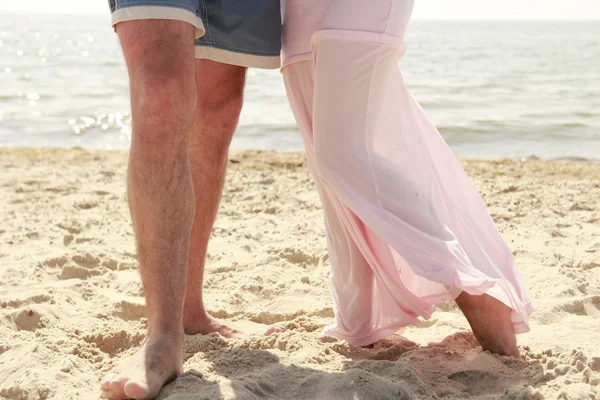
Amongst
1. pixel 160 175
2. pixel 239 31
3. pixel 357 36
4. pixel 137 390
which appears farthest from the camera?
pixel 239 31

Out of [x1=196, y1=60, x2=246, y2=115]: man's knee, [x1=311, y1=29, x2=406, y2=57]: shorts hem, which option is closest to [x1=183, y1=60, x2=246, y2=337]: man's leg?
[x1=196, y1=60, x2=246, y2=115]: man's knee

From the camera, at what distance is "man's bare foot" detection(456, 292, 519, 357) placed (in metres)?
2.12

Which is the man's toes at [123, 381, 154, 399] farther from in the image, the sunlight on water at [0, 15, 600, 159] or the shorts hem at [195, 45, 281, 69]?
the sunlight on water at [0, 15, 600, 159]

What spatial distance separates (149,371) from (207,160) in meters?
0.81

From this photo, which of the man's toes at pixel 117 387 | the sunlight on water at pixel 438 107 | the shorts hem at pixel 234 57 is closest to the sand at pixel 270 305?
the man's toes at pixel 117 387

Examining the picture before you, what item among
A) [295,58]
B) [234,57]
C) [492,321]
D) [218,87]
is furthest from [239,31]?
[492,321]

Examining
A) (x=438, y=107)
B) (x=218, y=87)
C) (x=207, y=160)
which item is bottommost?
(x=438, y=107)

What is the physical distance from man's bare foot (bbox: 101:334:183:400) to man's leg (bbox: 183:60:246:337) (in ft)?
1.69

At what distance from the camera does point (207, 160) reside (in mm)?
2395

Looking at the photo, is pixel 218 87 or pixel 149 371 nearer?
pixel 149 371

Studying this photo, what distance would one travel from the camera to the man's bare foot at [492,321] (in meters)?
2.12

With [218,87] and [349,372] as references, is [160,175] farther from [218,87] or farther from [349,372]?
[349,372]

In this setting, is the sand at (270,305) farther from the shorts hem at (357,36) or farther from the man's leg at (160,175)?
the shorts hem at (357,36)

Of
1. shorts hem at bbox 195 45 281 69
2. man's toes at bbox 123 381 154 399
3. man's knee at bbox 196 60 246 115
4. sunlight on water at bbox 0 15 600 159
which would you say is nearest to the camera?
man's toes at bbox 123 381 154 399
